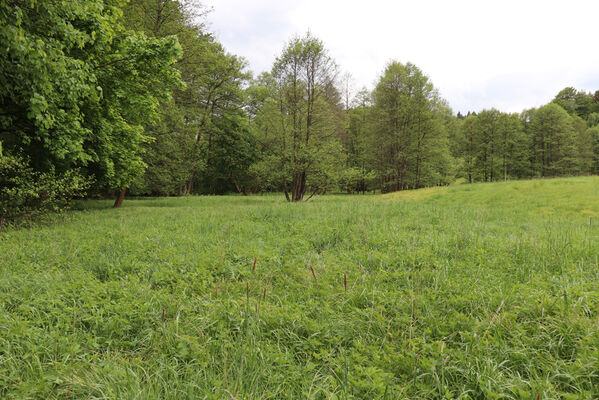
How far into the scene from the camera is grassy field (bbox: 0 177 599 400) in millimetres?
1896

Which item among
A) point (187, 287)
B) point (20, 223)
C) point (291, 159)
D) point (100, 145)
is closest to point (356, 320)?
point (187, 287)

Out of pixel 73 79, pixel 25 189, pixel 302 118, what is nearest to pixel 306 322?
pixel 73 79

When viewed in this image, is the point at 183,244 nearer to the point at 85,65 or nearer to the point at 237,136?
the point at 85,65

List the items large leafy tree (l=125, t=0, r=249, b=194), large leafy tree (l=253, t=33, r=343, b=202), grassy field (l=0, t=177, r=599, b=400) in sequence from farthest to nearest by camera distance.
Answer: large leafy tree (l=253, t=33, r=343, b=202) → large leafy tree (l=125, t=0, r=249, b=194) → grassy field (l=0, t=177, r=599, b=400)

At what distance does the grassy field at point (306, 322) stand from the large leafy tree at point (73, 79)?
427 centimetres

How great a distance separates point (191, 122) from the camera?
22.4 meters

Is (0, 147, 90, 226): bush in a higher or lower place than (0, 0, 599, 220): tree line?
lower

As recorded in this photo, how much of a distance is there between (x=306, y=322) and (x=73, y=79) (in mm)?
8322

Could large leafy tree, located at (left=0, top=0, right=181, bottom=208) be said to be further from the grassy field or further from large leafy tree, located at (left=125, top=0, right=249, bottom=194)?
the grassy field

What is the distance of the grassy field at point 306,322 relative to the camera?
1896mm

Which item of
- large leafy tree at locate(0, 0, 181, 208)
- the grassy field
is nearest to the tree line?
large leafy tree at locate(0, 0, 181, 208)

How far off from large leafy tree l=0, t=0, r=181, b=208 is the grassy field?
168 inches

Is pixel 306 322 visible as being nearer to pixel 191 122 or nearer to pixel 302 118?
pixel 302 118

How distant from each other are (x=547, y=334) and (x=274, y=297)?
2728mm
